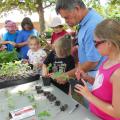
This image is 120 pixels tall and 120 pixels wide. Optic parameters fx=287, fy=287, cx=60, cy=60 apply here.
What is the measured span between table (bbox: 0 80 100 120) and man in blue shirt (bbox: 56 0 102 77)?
0.36m

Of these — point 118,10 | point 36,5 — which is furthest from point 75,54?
point 118,10

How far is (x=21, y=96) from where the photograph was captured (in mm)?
2352

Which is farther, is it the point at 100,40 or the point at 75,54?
the point at 75,54

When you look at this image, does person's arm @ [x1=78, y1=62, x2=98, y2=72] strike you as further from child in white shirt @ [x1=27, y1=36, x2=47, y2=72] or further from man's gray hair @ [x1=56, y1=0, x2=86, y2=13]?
child in white shirt @ [x1=27, y1=36, x2=47, y2=72]

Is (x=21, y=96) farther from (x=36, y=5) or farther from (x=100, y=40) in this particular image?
(x=36, y=5)

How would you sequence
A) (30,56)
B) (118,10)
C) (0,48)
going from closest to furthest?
(0,48) < (30,56) < (118,10)

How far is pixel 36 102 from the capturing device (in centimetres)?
216

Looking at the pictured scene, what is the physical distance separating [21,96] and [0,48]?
5.51 feet

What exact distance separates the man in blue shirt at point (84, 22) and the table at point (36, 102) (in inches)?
14.1

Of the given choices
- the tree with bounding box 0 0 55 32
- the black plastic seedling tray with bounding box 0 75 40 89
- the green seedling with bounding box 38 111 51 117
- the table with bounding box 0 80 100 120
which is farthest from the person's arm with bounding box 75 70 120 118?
the tree with bounding box 0 0 55 32

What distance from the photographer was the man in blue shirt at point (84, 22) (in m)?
2.37

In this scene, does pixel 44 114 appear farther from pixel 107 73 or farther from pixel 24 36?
pixel 24 36

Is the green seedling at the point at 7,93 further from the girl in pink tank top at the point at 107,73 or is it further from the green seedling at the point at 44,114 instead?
the girl in pink tank top at the point at 107,73

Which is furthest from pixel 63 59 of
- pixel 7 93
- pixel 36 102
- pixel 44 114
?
pixel 44 114
